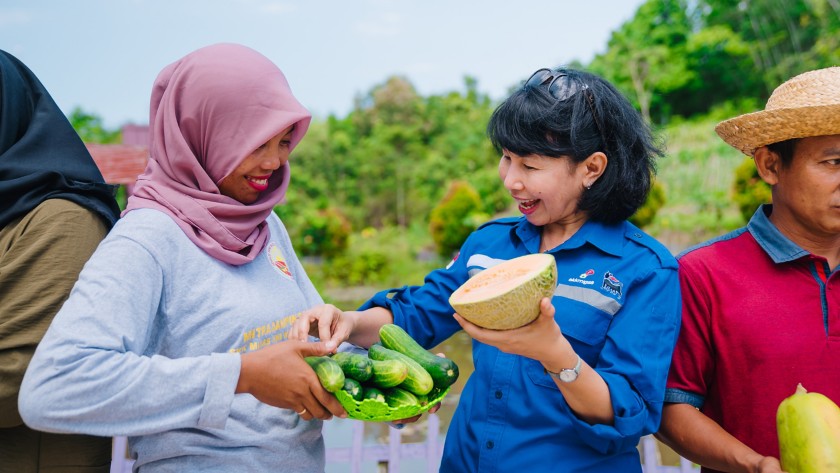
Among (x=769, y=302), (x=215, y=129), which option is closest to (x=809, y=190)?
(x=769, y=302)

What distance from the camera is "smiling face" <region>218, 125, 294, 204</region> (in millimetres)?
1988

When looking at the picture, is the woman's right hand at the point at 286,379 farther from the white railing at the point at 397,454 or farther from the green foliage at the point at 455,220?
the green foliage at the point at 455,220

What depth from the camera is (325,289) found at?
12633 mm

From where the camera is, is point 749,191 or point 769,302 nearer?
point 769,302

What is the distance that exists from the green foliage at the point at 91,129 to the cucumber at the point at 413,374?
1472cm

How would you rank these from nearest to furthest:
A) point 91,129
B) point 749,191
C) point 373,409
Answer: point 373,409 < point 749,191 < point 91,129

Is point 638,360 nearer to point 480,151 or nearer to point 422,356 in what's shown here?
point 422,356

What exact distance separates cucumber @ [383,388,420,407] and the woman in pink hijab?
0.48 feet

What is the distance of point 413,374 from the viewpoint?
1.85 meters

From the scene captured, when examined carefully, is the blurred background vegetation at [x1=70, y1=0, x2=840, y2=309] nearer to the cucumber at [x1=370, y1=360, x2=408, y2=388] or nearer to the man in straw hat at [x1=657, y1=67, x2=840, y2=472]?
the man in straw hat at [x1=657, y1=67, x2=840, y2=472]

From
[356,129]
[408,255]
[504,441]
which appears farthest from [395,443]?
[356,129]

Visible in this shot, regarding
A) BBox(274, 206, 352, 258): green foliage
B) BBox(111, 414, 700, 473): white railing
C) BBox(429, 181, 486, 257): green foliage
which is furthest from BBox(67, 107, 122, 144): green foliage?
BBox(111, 414, 700, 473): white railing

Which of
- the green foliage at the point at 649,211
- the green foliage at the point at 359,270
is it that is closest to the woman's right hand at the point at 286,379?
the green foliage at the point at 359,270

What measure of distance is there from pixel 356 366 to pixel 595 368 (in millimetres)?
668
